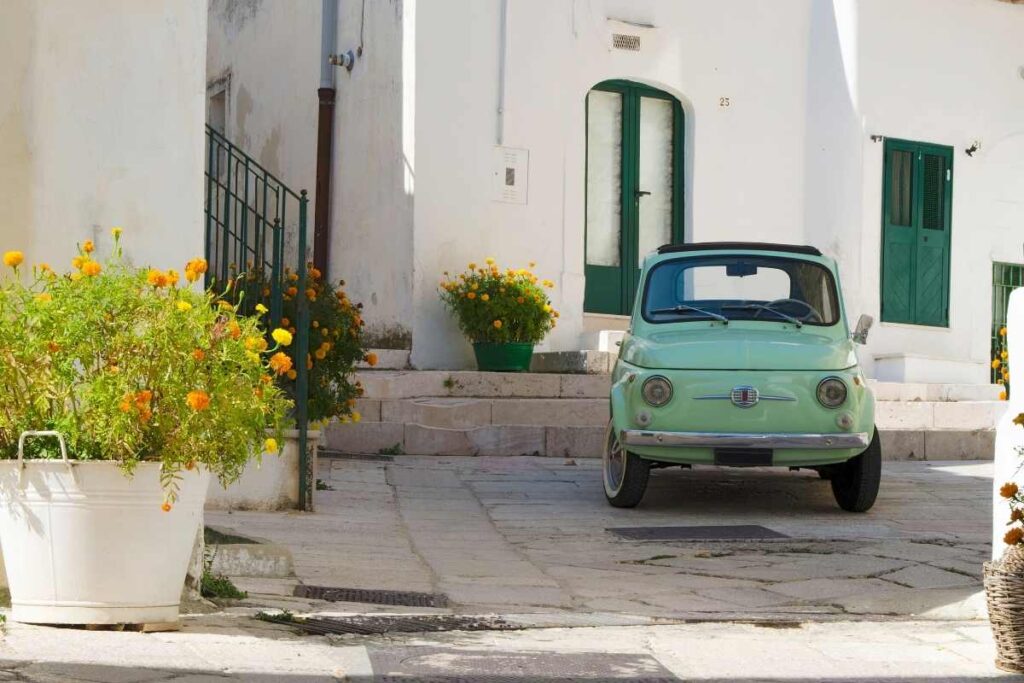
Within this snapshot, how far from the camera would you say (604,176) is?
A: 15195mm

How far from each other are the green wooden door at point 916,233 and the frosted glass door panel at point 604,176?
9.05 feet

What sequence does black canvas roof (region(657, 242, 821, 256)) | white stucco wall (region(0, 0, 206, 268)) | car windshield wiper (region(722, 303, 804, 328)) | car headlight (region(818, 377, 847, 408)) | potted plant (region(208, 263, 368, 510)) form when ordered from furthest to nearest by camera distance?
black canvas roof (region(657, 242, 821, 256)) → car windshield wiper (region(722, 303, 804, 328)) → car headlight (region(818, 377, 847, 408)) → potted plant (region(208, 263, 368, 510)) → white stucco wall (region(0, 0, 206, 268))

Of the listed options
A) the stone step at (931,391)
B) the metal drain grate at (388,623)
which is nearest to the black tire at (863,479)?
the metal drain grate at (388,623)

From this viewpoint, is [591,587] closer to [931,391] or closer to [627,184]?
[931,391]

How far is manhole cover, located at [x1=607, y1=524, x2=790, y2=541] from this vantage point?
820 cm

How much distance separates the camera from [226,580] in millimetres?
5816

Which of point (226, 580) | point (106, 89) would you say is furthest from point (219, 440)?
point (106, 89)

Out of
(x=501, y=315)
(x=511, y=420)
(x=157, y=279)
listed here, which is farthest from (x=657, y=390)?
(x=157, y=279)

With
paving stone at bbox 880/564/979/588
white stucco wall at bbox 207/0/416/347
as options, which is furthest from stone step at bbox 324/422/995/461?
paving stone at bbox 880/564/979/588

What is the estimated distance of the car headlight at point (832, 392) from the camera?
30.0ft

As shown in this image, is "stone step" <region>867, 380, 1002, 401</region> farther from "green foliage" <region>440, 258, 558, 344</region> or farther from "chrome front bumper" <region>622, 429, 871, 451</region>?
"chrome front bumper" <region>622, 429, 871, 451</region>

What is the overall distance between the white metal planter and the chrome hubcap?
16.1ft

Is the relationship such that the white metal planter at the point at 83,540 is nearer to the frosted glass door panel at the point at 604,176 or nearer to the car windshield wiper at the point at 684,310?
the car windshield wiper at the point at 684,310

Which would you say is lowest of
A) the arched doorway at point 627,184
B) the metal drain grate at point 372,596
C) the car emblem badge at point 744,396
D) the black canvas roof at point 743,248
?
the metal drain grate at point 372,596
